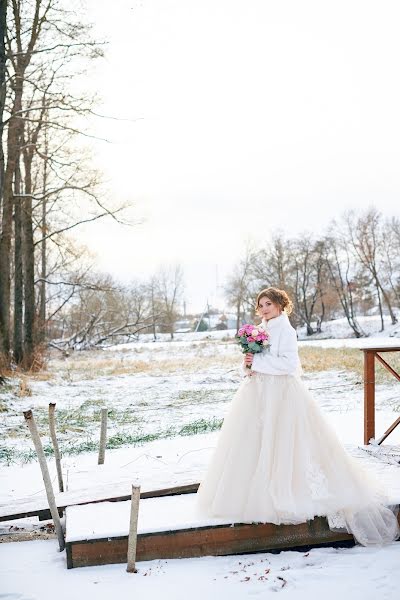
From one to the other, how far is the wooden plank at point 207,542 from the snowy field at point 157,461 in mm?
83

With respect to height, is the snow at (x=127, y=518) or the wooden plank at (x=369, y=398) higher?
the wooden plank at (x=369, y=398)

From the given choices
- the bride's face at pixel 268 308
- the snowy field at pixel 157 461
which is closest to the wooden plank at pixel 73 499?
the snowy field at pixel 157 461

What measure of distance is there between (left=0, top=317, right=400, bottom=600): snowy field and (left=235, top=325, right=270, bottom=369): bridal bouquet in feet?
5.87

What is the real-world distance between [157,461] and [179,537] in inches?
131

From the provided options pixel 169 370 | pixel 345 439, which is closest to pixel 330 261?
pixel 169 370

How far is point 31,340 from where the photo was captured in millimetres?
22812

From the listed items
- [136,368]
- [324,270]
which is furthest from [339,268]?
[136,368]

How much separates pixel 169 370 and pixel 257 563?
55.9 ft

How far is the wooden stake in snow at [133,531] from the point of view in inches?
180

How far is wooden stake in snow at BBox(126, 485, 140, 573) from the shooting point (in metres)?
4.57

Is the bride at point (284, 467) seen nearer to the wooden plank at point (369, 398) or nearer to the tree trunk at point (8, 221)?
the wooden plank at point (369, 398)

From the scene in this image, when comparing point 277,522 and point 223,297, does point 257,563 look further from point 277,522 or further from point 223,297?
point 223,297

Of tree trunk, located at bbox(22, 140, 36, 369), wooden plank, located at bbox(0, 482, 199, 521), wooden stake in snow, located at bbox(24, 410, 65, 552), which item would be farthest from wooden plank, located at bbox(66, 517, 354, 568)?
tree trunk, located at bbox(22, 140, 36, 369)

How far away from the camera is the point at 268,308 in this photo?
228 inches
